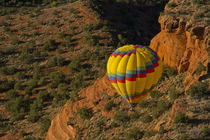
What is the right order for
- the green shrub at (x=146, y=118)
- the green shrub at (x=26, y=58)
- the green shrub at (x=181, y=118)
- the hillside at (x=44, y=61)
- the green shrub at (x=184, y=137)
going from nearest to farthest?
the green shrub at (x=184, y=137)
the green shrub at (x=181, y=118)
the green shrub at (x=146, y=118)
the hillside at (x=44, y=61)
the green shrub at (x=26, y=58)

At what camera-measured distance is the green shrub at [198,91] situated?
2360 cm

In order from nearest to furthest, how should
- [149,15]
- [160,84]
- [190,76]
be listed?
[190,76] → [160,84] → [149,15]

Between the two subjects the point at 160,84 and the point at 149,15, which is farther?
the point at 149,15

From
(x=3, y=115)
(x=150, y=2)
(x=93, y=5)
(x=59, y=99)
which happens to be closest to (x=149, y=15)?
(x=150, y=2)

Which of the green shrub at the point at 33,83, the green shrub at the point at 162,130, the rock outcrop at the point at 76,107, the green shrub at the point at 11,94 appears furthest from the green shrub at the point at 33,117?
the green shrub at the point at 162,130

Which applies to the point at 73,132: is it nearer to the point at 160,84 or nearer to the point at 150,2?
the point at 160,84

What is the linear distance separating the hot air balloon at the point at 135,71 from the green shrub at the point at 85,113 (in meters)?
→ 5.66

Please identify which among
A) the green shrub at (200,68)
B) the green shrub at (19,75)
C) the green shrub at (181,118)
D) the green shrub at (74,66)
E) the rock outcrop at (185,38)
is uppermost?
the rock outcrop at (185,38)

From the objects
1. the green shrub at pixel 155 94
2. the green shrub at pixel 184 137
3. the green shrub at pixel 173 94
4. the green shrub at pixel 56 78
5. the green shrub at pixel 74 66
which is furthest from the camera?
the green shrub at pixel 74 66

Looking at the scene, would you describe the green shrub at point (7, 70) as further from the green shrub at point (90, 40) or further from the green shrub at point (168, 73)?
the green shrub at point (168, 73)

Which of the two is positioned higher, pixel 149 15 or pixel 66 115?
pixel 149 15

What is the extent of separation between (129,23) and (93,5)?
10.6 meters

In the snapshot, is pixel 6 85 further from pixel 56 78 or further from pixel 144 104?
pixel 144 104

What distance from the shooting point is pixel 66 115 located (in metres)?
32.2
